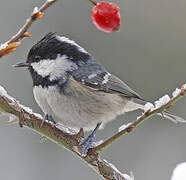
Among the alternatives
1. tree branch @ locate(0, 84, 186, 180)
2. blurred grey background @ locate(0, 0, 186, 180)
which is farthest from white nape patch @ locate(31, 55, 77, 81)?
blurred grey background @ locate(0, 0, 186, 180)

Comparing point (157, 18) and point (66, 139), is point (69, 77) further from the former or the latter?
point (157, 18)

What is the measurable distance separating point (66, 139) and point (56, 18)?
2.91 meters

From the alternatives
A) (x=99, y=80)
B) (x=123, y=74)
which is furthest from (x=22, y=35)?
(x=123, y=74)

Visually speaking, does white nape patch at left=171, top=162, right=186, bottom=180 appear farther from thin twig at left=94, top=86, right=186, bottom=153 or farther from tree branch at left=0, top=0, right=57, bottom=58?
tree branch at left=0, top=0, right=57, bottom=58

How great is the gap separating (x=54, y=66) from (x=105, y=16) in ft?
2.23

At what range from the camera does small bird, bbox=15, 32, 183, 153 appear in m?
1.75

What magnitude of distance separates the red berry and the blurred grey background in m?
2.47

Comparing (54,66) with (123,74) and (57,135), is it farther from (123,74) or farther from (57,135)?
(123,74)

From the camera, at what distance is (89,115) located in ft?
5.85

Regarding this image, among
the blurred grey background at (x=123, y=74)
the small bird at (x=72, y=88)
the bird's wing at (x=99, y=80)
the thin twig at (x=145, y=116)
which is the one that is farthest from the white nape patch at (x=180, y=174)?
the blurred grey background at (x=123, y=74)

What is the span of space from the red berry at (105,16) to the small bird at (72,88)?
0.59 metres

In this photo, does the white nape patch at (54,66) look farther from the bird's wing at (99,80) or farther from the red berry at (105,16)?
the red berry at (105,16)

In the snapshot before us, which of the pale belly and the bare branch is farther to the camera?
the pale belly

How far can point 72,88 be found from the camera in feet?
5.86
